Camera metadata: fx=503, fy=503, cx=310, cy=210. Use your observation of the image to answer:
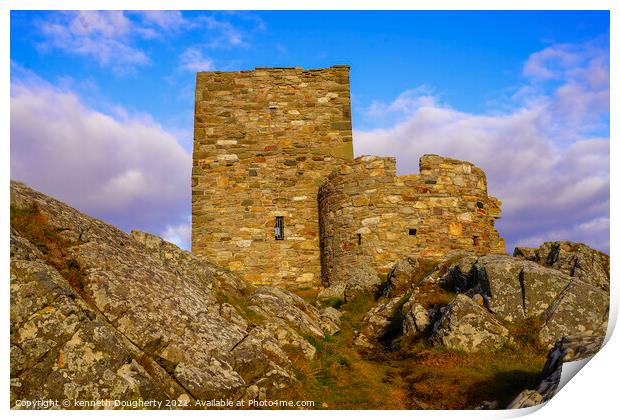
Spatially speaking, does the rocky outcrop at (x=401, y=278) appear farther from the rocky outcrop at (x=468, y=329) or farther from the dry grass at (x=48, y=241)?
the dry grass at (x=48, y=241)

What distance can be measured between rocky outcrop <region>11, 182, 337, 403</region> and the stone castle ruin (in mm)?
7207

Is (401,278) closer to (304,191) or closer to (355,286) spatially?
(355,286)

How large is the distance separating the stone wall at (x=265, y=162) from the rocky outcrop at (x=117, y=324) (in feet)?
28.1

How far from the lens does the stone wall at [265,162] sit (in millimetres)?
18562

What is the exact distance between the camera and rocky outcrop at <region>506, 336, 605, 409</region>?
666 centimetres

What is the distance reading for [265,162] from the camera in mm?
19234

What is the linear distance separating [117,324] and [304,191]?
12469mm

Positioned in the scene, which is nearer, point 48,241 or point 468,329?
point 48,241

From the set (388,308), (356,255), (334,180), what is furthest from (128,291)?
(334,180)

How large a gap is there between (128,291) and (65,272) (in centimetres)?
92
